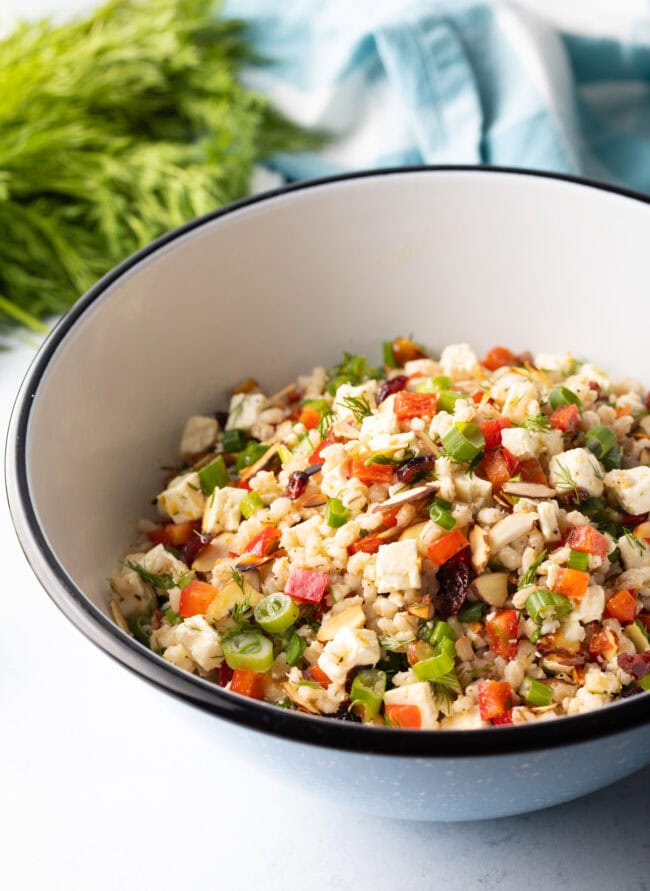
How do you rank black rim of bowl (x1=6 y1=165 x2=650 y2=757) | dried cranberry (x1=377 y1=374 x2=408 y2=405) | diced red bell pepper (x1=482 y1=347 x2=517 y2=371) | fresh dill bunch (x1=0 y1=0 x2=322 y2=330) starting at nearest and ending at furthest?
black rim of bowl (x1=6 y1=165 x2=650 y2=757), dried cranberry (x1=377 y1=374 x2=408 y2=405), diced red bell pepper (x1=482 y1=347 x2=517 y2=371), fresh dill bunch (x1=0 y1=0 x2=322 y2=330)

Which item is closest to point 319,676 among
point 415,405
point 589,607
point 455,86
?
point 589,607

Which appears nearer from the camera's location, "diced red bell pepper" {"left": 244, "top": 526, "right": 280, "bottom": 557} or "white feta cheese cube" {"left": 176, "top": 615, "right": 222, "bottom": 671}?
"white feta cheese cube" {"left": 176, "top": 615, "right": 222, "bottom": 671}

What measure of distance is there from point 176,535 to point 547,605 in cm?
87

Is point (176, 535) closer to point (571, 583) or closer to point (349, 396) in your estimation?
point (349, 396)

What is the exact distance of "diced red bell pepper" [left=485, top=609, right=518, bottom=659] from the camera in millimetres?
1903

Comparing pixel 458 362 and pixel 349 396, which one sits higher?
pixel 349 396

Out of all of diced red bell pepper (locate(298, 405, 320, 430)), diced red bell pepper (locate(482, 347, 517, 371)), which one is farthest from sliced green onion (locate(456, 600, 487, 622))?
diced red bell pepper (locate(482, 347, 517, 371))

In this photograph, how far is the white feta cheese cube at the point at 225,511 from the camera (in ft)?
7.37

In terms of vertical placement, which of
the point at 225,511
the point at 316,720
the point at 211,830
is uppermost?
the point at 316,720

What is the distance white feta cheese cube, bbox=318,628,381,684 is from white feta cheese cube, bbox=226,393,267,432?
0.80 metres

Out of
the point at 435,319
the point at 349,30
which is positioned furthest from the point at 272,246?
the point at 349,30

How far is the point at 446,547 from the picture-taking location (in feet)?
6.39

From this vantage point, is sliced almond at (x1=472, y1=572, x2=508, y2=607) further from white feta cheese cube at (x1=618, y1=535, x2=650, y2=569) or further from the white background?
the white background

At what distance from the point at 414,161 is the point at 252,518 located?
1.80 meters
